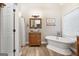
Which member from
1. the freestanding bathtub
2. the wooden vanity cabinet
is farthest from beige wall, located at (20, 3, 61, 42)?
the freestanding bathtub

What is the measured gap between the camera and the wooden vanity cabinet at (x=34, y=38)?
20.1 feet

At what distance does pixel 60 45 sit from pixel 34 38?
153 cm

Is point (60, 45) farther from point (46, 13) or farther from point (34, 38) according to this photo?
point (46, 13)

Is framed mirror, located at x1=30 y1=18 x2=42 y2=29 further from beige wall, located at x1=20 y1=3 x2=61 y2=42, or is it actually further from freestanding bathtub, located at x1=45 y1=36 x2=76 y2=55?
freestanding bathtub, located at x1=45 y1=36 x2=76 y2=55

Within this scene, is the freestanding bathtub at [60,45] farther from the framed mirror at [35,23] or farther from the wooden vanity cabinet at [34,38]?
the framed mirror at [35,23]

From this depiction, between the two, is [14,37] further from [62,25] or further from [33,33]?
[62,25]

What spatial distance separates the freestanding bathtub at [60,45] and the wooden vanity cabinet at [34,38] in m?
0.42

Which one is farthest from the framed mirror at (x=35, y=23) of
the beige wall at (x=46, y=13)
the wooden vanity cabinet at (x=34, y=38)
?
the wooden vanity cabinet at (x=34, y=38)

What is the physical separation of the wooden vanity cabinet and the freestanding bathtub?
42 centimetres

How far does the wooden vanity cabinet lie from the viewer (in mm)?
6121

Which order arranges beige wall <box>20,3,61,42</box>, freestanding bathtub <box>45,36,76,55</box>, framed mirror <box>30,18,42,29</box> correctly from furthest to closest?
1. framed mirror <box>30,18,42,29</box>
2. beige wall <box>20,3,61,42</box>
3. freestanding bathtub <box>45,36,76,55</box>

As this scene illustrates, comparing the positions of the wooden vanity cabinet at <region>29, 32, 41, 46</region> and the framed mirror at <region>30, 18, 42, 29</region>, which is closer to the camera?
the wooden vanity cabinet at <region>29, 32, 41, 46</region>

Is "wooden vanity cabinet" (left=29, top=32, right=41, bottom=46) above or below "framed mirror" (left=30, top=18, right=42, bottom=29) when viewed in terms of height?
below

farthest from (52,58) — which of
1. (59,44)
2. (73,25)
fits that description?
(73,25)
